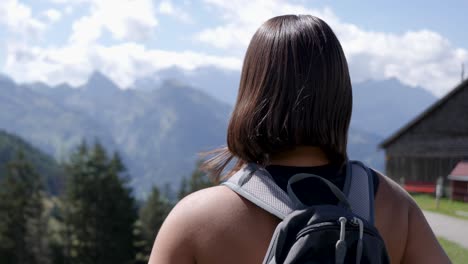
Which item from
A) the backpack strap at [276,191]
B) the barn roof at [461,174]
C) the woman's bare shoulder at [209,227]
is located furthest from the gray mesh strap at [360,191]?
the barn roof at [461,174]

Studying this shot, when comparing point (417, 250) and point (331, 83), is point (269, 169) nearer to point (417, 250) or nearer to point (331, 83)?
point (331, 83)

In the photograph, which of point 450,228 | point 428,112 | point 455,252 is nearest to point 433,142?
point 428,112

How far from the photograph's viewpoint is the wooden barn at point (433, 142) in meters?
31.7

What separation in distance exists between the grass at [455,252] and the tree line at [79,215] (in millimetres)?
42414

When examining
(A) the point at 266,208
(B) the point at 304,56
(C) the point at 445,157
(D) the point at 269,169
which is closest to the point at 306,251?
(A) the point at 266,208

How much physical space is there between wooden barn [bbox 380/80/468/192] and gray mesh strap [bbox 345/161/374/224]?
1206 inches

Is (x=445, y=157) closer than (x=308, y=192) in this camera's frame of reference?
No

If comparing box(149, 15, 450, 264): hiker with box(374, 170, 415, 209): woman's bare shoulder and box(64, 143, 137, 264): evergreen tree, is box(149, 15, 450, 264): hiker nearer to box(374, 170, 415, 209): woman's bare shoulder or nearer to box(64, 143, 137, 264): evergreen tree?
box(374, 170, 415, 209): woman's bare shoulder

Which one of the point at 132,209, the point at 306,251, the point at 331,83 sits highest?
the point at 331,83

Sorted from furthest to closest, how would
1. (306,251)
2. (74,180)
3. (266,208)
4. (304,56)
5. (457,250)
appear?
(74,180) < (457,250) < (304,56) < (266,208) < (306,251)

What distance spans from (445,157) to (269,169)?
3190 cm

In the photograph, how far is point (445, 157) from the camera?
104 feet

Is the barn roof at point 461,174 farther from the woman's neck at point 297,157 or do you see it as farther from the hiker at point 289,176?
the woman's neck at point 297,157

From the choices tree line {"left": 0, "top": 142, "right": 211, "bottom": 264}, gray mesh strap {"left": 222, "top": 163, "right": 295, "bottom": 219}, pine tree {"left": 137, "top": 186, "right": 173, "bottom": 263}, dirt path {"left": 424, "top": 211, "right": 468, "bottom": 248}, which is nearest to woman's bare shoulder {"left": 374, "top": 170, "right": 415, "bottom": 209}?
gray mesh strap {"left": 222, "top": 163, "right": 295, "bottom": 219}
